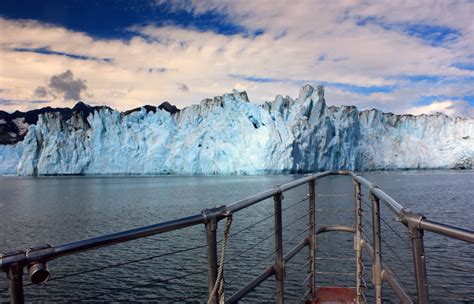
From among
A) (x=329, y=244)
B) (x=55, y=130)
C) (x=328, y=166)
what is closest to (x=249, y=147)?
(x=328, y=166)

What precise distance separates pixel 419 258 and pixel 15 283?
1465 millimetres

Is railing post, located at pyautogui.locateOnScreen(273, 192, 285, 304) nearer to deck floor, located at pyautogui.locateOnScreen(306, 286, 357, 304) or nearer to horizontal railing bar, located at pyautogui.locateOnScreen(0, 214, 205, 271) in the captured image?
horizontal railing bar, located at pyautogui.locateOnScreen(0, 214, 205, 271)

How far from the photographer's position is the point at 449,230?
60.1 inches

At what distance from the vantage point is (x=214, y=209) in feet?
6.28

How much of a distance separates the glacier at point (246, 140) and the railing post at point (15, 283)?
5340 centimetres

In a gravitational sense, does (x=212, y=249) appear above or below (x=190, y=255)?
above

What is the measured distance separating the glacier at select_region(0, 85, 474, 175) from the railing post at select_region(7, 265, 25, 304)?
53401mm

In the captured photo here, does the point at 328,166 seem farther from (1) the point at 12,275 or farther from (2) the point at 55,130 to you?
(1) the point at 12,275

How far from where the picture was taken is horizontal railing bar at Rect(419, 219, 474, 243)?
4.88 feet

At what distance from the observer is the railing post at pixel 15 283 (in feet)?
4.26

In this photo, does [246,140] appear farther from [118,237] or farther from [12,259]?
[12,259]

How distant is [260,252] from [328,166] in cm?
4591

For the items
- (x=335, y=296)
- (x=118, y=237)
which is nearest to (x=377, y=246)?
(x=118, y=237)

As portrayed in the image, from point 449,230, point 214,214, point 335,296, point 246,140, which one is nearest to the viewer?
point 449,230
